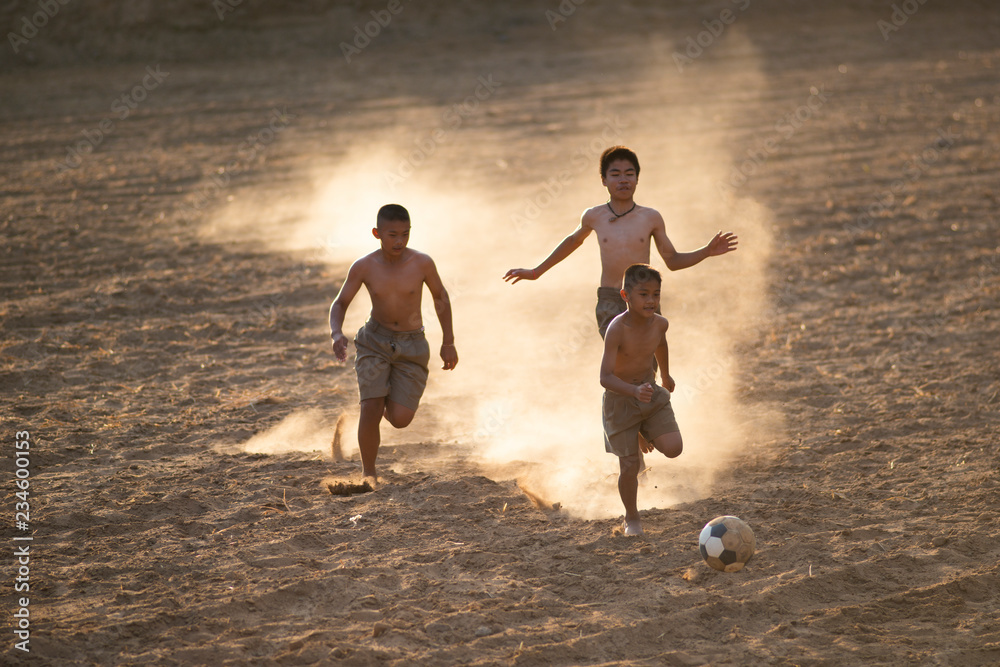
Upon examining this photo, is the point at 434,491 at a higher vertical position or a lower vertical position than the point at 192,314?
lower

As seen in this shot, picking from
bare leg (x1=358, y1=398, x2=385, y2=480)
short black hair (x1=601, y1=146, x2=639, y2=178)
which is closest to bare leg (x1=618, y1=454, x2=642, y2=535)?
bare leg (x1=358, y1=398, x2=385, y2=480)

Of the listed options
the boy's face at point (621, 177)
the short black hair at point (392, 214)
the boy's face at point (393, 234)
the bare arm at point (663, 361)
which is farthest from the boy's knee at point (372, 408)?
the boy's face at point (621, 177)

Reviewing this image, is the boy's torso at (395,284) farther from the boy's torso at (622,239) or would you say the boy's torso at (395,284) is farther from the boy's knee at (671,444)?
the boy's knee at (671,444)

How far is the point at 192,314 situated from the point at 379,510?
4319mm

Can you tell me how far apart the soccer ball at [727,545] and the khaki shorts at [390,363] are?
81.7 inches

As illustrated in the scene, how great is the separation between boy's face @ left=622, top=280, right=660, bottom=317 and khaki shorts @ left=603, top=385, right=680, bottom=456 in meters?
0.46

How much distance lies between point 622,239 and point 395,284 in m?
1.42

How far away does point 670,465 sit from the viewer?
6086 millimetres

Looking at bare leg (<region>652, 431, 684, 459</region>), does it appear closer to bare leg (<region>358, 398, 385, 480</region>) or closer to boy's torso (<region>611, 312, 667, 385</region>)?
boy's torso (<region>611, 312, 667, 385</region>)

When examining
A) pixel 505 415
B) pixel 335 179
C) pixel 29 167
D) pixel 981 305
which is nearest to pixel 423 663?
pixel 505 415

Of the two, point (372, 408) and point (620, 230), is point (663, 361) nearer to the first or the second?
point (620, 230)

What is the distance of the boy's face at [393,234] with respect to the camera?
5.60m

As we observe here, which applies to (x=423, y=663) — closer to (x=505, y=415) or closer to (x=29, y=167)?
(x=505, y=415)

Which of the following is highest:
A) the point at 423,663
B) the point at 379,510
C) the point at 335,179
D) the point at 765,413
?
the point at 335,179
